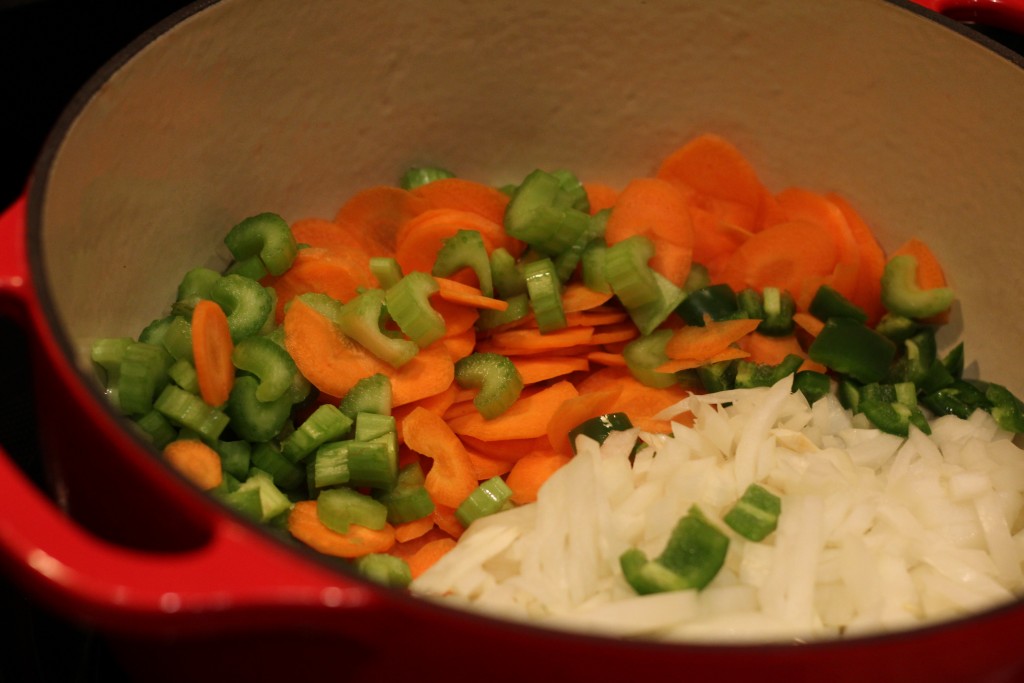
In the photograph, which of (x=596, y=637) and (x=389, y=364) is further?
(x=389, y=364)

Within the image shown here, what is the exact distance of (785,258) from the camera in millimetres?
1615

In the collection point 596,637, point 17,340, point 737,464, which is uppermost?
point 596,637

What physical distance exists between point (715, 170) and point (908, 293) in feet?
1.23

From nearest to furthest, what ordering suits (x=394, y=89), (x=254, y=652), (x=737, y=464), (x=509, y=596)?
(x=254, y=652), (x=509, y=596), (x=737, y=464), (x=394, y=89)

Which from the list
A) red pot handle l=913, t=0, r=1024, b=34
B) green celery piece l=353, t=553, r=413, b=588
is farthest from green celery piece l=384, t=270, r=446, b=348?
red pot handle l=913, t=0, r=1024, b=34

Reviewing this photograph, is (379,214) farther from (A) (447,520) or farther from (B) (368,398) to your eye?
(A) (447,520)

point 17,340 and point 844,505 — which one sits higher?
point 844,505

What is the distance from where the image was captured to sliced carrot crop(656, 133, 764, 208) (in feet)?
5.58

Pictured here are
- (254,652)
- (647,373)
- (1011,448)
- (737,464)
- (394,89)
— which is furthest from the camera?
(394,89)

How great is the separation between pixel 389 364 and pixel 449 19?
1.88ft

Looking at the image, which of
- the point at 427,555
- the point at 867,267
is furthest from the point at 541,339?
the point at 867,267

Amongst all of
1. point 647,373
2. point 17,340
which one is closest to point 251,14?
point 17,340

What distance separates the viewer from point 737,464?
4.21ft

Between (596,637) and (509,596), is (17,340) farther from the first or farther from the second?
(596,637)
